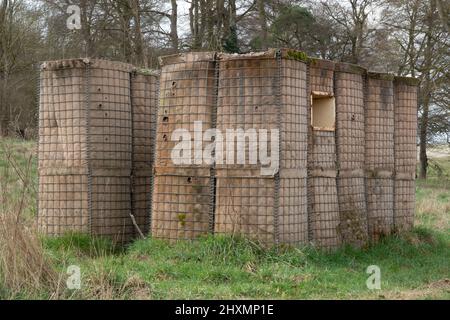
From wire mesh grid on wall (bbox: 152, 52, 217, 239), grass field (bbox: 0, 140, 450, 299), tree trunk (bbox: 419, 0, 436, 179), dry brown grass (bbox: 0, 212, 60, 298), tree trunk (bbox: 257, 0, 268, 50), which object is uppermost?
tree trunk (bbox: 257, 0, 268, 50)

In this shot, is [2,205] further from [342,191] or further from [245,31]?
[245,31]

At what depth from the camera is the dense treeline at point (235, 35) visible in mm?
22328

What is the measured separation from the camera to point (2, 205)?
22.0 ft

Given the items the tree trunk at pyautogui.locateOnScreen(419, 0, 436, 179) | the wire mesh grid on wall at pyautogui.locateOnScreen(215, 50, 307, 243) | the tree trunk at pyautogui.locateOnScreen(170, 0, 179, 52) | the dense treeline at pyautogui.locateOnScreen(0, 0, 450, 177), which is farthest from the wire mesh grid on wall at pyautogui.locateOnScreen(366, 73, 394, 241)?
the tree trunk at pyautogui.locateOnScreen(170, 0, 179, 52)

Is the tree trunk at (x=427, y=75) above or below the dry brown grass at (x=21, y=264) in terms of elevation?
above

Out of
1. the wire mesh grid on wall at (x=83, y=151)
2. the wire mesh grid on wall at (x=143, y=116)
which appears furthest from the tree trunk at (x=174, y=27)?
the wire mesh grid on wall at (x=83, y=151)

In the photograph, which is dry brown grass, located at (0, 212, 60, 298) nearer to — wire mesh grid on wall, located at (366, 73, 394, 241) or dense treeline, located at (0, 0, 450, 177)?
wire mesh grid on wall, located at (366, 73, 394, 241)

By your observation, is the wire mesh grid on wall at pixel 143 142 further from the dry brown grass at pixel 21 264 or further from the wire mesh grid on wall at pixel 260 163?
the dry brown grass at pixel 21 264

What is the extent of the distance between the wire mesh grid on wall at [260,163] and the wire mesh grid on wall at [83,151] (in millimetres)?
1974

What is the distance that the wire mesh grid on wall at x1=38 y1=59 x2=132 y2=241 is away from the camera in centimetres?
962

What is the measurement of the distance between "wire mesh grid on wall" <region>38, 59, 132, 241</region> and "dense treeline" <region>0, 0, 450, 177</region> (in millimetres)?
9593
